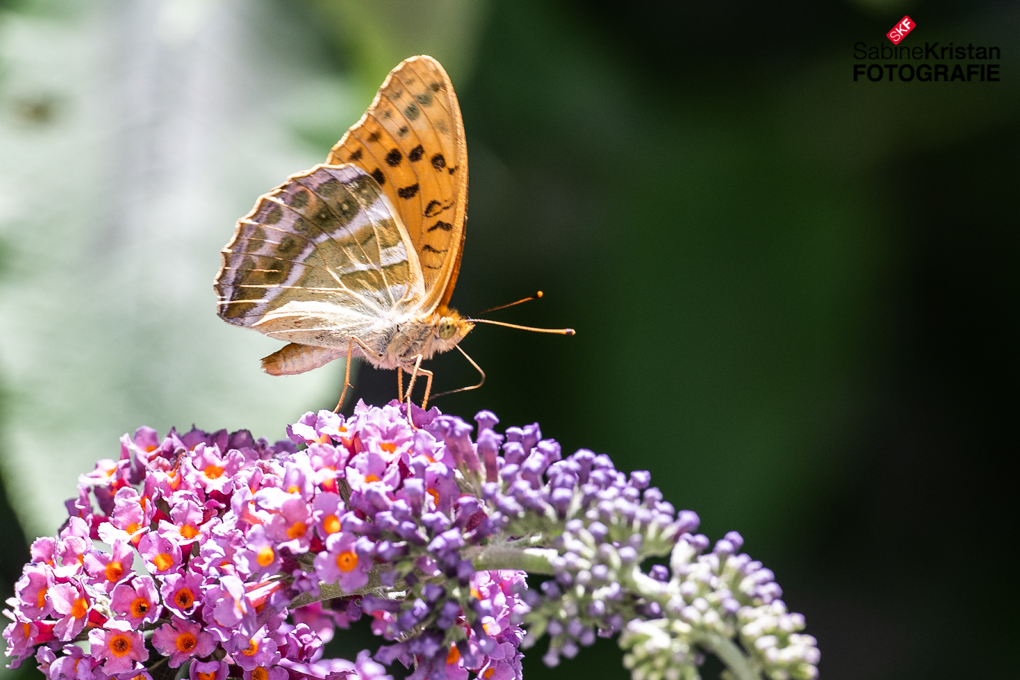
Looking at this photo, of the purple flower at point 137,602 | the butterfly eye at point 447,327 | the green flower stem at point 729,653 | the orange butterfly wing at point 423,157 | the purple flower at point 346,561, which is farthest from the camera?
the butterfly eye at point 447,327

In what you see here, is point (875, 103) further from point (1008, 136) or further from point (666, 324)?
point (666, 324)

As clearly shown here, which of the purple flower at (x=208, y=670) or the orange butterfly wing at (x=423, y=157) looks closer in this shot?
the purple flower at (x=208, y=670)

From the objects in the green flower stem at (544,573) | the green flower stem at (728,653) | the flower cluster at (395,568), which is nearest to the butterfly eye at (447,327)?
the flower cluster at (395,568)

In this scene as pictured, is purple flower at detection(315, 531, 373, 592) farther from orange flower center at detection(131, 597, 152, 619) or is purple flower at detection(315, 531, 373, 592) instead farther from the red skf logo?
the red skf logo

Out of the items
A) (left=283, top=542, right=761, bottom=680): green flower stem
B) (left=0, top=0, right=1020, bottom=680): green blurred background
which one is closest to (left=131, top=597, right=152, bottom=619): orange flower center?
(left=283, top=542, right=761, bottom=680): green flower stem

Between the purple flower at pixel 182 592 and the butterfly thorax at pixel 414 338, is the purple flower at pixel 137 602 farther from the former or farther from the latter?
the butterfly thorax at pixel 414 338

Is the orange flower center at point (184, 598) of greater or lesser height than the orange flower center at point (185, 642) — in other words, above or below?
above
